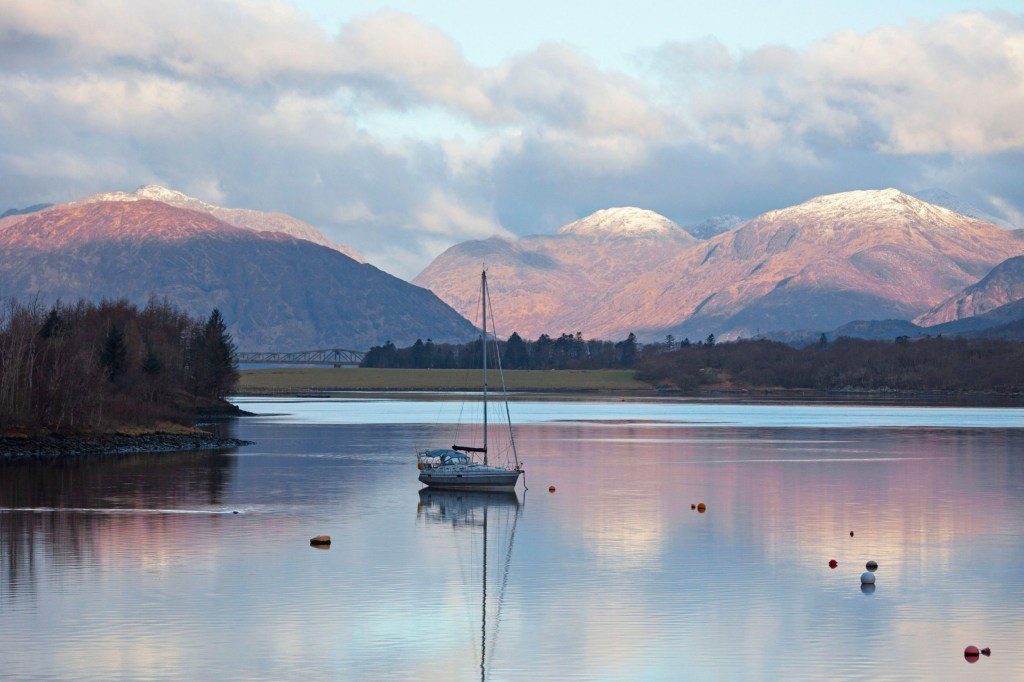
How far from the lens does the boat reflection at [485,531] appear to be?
117 feet

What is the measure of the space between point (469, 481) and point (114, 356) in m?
59.0

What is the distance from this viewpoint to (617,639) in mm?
32156

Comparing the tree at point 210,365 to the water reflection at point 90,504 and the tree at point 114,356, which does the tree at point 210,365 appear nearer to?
the tree at point 114,356

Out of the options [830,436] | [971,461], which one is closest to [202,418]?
[830,436]

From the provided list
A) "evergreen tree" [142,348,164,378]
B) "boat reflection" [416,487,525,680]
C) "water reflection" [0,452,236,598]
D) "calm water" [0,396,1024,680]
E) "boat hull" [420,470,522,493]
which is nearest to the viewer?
"calm water" [0,396,1024,680]

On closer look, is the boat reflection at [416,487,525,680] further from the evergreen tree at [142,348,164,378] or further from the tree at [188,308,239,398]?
the tree at [188,308,239,398]

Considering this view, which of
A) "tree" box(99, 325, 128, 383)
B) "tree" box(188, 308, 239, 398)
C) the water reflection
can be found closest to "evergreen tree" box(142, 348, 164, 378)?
"tree" box(99, 325, 128, 383)

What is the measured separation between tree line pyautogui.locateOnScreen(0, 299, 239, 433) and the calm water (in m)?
11.8

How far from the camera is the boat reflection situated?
117 feet

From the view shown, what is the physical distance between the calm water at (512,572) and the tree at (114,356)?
110 ft

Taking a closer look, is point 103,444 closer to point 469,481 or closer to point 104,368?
point 104,368

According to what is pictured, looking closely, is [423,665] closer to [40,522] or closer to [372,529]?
[372,529]

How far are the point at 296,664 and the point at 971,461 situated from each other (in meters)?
70.5

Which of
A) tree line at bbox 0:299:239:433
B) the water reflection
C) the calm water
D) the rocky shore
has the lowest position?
the calm water
